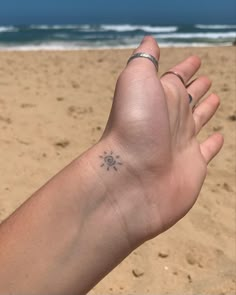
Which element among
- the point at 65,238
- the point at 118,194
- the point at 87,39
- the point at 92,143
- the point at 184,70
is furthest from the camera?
the point at 87,39

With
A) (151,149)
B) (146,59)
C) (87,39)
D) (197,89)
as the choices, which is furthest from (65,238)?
(87,39)

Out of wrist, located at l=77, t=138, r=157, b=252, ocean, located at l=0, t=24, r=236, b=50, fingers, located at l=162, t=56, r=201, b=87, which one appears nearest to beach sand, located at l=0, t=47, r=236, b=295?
wrist, located at l=77, t=138, r=157, b=252

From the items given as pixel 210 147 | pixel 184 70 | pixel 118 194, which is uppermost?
pixel 184 70

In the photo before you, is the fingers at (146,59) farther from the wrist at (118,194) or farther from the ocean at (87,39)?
the ocean at (87,39)

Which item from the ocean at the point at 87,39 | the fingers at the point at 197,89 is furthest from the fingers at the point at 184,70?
the ocean at the point at 87,39

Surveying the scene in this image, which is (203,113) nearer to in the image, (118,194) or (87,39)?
(118,194)

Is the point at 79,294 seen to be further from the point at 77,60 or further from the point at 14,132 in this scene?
the point at 77,60

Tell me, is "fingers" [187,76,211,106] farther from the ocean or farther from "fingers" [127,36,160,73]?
the ocean

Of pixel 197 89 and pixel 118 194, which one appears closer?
pixel 118 194
